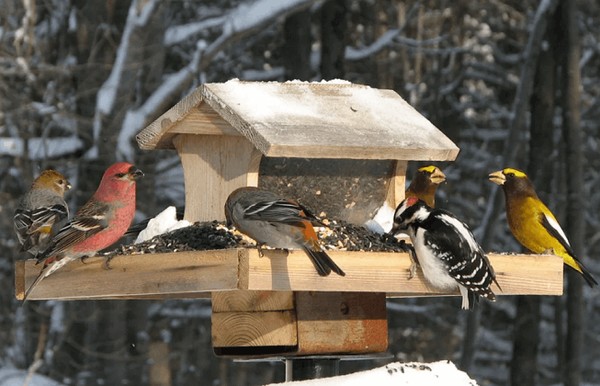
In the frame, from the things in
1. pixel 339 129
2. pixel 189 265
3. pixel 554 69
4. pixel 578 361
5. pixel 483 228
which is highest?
pixel 339 129

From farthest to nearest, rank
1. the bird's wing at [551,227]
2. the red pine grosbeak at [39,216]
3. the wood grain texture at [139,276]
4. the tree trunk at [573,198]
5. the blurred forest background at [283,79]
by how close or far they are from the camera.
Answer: the tree trunk at [573,198], the blurred forest background at [283,79], the bird's wing at [551,227], the red pine grosbeak at [39,216], the wood grain texture at [139,276]

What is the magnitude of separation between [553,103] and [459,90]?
5.76 feet

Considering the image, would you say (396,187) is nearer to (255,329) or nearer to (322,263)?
(255,329)

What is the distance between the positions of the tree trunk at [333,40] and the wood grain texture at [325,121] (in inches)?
382

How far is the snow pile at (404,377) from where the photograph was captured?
4727mm

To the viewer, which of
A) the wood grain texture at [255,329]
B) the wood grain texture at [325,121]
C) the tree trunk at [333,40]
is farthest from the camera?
the tree trunk at [333,40]

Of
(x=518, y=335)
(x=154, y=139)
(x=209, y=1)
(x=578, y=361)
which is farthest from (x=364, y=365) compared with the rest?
(x=154, y=139)

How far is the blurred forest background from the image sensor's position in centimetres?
1331

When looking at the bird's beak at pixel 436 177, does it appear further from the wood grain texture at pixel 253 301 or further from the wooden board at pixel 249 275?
the wood grain texture at pixel 253 301

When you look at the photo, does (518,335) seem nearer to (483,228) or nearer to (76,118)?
(483,228)

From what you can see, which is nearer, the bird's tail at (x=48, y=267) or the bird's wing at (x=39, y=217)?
the bird's tail at (x=48, y=267)

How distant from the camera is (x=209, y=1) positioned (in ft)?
58.6

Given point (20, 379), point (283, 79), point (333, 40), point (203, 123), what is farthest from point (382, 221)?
point (283, 79)

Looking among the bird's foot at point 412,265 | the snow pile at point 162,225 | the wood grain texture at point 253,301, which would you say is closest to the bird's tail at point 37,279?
the snow pile at point 162,225
